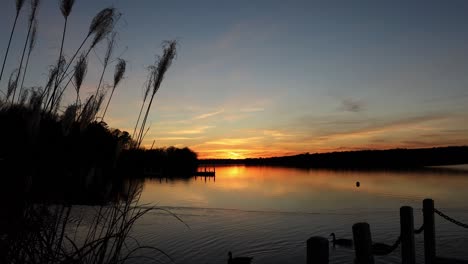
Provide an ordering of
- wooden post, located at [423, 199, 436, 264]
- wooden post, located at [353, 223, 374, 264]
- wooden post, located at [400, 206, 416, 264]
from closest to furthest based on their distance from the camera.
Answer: wooden post, located at [353, 223, 374, 264] → wooden post, located at [400, 206, 416, 264] → wooden post, located at [423, 199, 436, 264]

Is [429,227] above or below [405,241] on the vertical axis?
above

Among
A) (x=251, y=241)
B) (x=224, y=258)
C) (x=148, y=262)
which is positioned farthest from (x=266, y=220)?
(x=148, y=262)

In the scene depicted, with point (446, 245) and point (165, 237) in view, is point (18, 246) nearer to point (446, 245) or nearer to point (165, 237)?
point (165, 237)

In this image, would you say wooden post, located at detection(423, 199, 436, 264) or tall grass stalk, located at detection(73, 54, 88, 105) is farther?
wooden post, located at detection(423, 199, 436, 264)

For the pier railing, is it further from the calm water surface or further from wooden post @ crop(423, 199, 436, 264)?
the calm water surface

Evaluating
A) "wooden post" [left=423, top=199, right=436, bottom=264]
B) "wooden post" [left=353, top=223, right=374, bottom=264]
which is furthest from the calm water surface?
"wooden post" [left=353, top=223, right=374, bottom=264]

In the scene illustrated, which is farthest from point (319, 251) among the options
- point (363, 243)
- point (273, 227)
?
point (273, 227)

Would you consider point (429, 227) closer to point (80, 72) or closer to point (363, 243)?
point (363, 243)

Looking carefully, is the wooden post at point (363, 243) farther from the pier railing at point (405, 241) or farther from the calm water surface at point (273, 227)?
A: the calm water surface at point (273, 227)

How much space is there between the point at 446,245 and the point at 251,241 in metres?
9.50

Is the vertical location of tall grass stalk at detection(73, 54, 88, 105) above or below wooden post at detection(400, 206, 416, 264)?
above

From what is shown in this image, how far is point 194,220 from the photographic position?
27125 millimetres

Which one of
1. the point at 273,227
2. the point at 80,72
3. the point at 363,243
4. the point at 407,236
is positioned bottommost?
the point at 273,227

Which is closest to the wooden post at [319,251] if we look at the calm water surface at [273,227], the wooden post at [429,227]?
the wooden post at [429,227]
